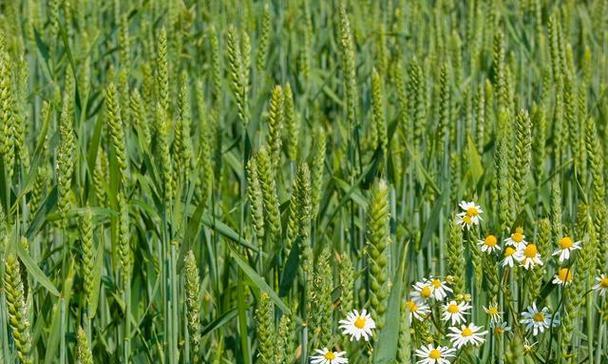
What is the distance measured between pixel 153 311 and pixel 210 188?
0.96 feet

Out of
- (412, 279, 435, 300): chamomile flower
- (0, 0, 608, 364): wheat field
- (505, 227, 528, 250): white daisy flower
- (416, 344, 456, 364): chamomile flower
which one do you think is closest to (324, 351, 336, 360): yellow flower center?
(0, 0, 608, 364): wheat field

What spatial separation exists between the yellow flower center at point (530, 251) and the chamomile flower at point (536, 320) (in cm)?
6

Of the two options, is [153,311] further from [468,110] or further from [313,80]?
[313,80]

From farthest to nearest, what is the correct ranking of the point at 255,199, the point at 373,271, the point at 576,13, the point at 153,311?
the point at 576,13 → the point at 153,311 → the point at 255,199 → the point at 373,271

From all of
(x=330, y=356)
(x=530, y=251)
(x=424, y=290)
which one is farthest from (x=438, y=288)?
(x=330, y=356)

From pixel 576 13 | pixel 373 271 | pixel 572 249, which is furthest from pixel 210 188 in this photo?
pixel 576 13

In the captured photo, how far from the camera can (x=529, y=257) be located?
4.68 ft

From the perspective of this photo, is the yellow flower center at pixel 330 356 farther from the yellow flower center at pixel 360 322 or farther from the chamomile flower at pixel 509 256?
the chamomile flower at pixel 509 256

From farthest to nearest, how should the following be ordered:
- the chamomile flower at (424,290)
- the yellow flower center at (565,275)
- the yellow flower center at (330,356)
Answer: the chamomile flower at (424,290) < the yellow flower center at (565,275) < the yellow flower center at (330,356)

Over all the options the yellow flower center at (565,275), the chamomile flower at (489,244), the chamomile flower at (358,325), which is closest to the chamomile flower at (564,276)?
the yellow flower center at (565,275)

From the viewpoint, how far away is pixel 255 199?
4.57ft

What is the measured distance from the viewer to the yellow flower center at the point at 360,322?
1.30 meters

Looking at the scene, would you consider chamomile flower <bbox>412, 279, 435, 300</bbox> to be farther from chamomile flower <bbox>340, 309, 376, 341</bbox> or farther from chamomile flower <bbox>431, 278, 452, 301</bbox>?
chamomile flower <bbox>340, 309, 376, 341</bbox>

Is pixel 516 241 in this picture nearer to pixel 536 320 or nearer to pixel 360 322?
pixel 536 320
